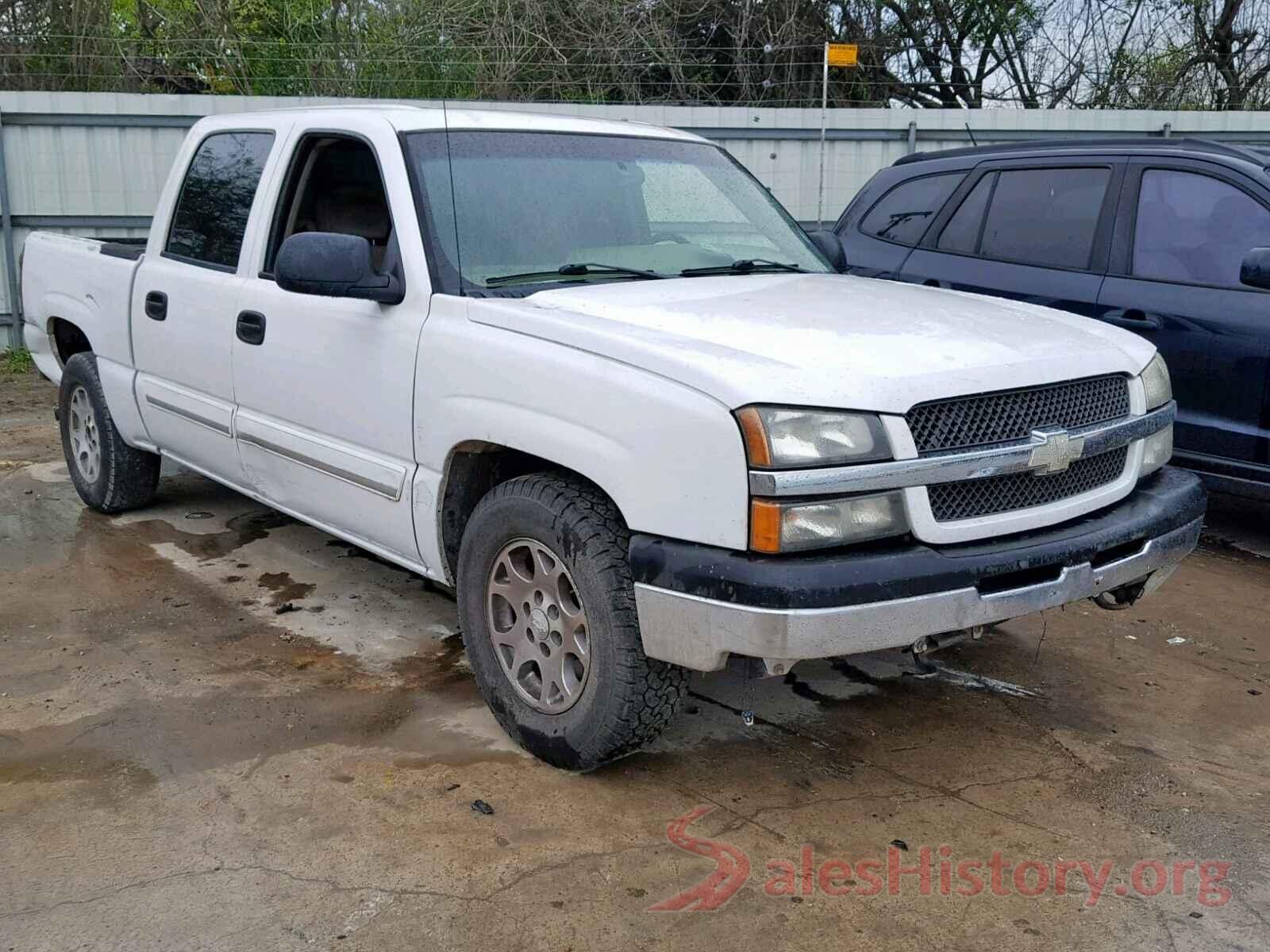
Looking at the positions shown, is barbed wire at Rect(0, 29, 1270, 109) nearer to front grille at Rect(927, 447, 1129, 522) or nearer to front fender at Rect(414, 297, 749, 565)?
front fender at Rect(414, 297, 749, 565)

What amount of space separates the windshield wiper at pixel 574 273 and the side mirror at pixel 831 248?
3.35 feet

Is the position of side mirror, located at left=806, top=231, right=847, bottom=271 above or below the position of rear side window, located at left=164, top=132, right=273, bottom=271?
below

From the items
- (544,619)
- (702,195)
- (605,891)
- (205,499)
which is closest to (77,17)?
(205,499)

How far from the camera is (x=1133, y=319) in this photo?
5.80 meters

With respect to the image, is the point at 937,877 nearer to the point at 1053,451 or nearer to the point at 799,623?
the point at 799,623

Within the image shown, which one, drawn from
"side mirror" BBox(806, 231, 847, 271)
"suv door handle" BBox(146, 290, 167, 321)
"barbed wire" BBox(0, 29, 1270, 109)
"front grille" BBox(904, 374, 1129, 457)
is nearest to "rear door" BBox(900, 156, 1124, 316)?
"side mirror" BBox(806, 231, 847, 271)

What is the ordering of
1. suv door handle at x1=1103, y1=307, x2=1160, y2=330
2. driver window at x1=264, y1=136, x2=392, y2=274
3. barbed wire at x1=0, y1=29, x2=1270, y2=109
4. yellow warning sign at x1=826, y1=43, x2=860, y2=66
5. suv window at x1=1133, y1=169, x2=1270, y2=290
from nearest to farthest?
1. driver window at x1=264, y1=136, x2=392, y2=274
2. suv window at x1=1133, y1=169, x2=1270, y2=290
3. suv door handle at x1=1103, y1=307, x2=1160, y2=330
4. yellow warning sign at x1=826, y1=43, x2=860, y2=66
5. barbed wire at x1=0, y1=29, x2=1270, y2=109

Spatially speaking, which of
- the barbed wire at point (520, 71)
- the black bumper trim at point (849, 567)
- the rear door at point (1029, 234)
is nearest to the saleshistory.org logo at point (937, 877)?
the black bumper trim at point (849, 567)

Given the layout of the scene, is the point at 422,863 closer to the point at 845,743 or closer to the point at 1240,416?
the point at 845,743

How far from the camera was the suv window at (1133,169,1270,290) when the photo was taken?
5613mm

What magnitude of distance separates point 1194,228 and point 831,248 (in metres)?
2.01

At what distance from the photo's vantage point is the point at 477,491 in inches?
151

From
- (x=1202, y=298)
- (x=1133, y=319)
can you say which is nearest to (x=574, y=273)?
(x=1133, y=319)

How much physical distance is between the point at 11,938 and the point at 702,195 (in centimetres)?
315
